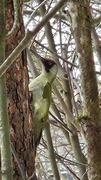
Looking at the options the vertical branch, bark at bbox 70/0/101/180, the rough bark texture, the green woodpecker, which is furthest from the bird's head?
the vertical branch

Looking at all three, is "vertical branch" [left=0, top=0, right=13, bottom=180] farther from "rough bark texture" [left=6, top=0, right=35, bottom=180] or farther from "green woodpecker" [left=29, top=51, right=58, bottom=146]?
"green woodpecker" [left=29, top=51, right=58, bottom=146]

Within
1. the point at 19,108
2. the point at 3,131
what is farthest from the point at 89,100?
the point at 3,131

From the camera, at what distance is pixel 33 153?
133 cm

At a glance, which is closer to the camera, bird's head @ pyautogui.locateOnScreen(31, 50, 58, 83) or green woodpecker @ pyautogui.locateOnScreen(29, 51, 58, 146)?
green woodpecker @ pyautogui.locateOnScreen(29, 51, 58, 146)

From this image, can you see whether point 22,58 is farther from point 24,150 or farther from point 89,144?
point 89,144

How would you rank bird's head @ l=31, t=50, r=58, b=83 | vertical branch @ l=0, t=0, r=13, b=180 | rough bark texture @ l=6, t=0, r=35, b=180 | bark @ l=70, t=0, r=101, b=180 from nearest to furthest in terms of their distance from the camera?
vertical branch @ l=0, t=0, r=13, b=180, rough bark texture @ l=6, t=0, r=35, b=180, bark @ l=70, t=0, r=101, b=180, bird's head @ l=31, t=50, r=58, b=83

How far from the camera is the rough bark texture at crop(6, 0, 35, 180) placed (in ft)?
4.15

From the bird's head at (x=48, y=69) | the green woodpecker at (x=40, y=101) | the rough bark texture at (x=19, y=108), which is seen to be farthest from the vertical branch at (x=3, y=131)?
the bird's head at (x=48, y=69)

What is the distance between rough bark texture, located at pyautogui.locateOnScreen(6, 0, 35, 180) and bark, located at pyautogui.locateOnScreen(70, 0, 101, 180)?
48 cm

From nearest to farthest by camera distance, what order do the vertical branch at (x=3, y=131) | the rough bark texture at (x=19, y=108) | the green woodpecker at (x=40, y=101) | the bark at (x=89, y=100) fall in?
1. the vertical branch at (x=3, y=131)
2. the rough bark texture at (x=19, y=108)
3. the green woodpecker at (x=40, y=101)
4. the bark at (x=89, y=100)

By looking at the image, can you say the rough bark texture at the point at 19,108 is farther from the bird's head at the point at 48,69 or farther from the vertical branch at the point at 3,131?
the vertical branch at the point at 3,131

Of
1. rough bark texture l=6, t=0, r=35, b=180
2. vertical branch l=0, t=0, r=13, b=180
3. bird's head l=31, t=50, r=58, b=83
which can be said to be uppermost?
bird's head l=31, t=50, r=58, b=83

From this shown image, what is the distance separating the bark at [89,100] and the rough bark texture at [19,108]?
483 millimetres

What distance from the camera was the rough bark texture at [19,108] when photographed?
1264 millimetres
